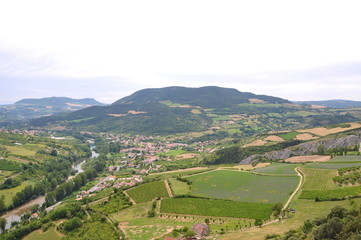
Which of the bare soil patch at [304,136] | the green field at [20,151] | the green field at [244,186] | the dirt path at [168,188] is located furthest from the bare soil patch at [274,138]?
the green field at [20,151]

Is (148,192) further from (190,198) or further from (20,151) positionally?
(20,151)

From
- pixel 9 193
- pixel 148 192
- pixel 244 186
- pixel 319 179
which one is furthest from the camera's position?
pixel 9 193

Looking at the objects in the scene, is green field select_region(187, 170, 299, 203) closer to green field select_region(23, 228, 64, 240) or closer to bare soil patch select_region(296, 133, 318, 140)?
green field select_region(23, 228, 64, 240)

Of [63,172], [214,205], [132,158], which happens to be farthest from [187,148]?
[214,205]

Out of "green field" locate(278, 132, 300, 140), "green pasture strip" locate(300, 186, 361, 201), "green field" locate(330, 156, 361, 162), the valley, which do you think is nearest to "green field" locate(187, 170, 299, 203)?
the valley

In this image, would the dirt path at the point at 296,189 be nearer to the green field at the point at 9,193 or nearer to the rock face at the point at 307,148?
the rock face at the point at 307,148

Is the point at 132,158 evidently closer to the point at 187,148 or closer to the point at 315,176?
the point at 187,148

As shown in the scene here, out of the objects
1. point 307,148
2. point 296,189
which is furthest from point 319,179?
point 307,148
